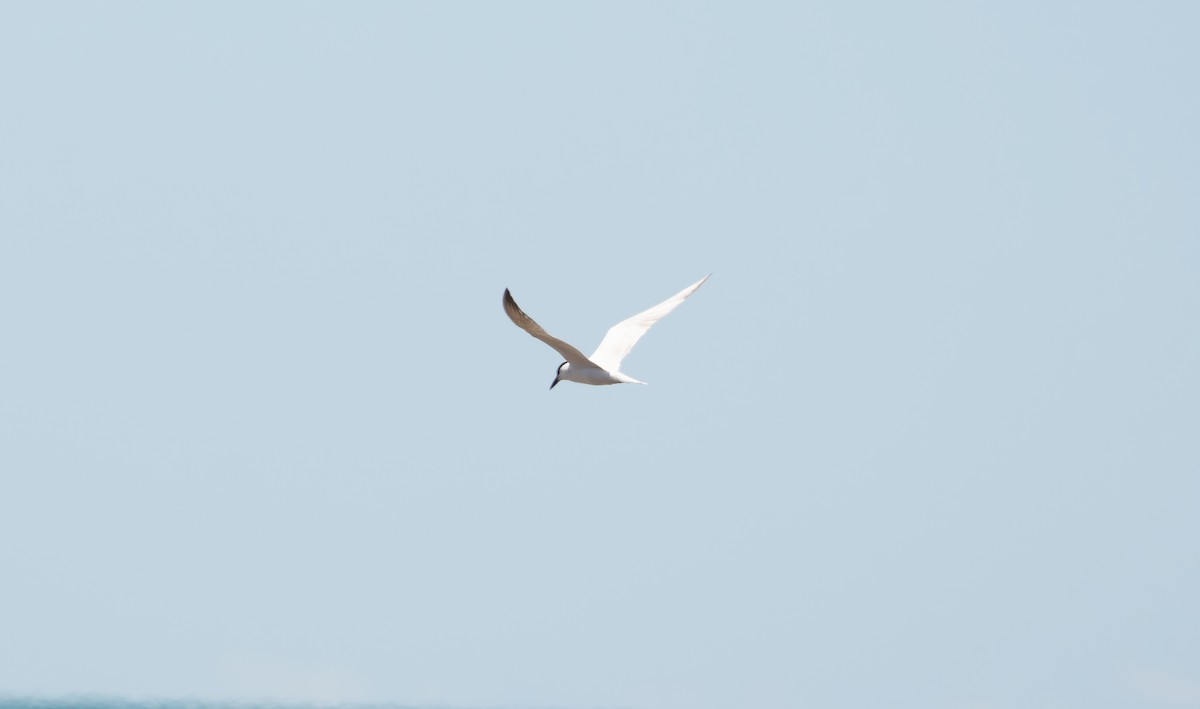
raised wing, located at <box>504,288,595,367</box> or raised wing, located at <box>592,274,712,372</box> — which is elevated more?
raised wing, located at <box>592,274,712,372</box>

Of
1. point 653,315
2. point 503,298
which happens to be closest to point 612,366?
point 653,315

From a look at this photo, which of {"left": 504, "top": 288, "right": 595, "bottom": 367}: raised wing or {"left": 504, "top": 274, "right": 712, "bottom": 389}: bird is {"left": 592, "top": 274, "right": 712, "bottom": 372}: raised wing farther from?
{"left": 504, "top": 288, "right": 595, "bottom": 367}: raised wing

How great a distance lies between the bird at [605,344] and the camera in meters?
25.7

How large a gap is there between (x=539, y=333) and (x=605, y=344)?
425cm

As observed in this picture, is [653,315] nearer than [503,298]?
No

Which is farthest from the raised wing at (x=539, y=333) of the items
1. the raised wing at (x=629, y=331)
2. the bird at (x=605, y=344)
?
the raised wing at (x=629, y=331)

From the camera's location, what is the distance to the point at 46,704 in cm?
5016

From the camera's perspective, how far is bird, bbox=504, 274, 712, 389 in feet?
84.4

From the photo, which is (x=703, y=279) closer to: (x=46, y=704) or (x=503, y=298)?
(x=503, y=298)

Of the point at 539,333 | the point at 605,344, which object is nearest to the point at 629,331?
the point at 605,344

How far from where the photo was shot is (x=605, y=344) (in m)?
30.2

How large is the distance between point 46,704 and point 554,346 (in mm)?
28272

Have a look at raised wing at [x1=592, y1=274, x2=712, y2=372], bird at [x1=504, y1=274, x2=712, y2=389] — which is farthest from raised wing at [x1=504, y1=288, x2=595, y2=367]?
raised wing at [x1=592, y1=274, x2=712, y2=372]

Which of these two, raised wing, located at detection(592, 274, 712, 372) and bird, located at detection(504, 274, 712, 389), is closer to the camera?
bird, located at detection(504, 274, 712, 389)
